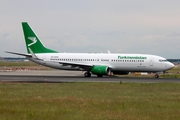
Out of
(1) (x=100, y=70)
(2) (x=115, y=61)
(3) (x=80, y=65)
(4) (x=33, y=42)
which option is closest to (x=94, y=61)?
(3) (x=80, y=65)

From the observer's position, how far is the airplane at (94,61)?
45688mm

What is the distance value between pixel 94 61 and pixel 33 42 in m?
9.45

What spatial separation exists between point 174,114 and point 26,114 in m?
5.57

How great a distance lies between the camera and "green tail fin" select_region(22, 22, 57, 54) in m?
50.6

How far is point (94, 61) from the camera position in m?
48.2

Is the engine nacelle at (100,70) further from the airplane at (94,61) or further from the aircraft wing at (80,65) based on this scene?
the aircraft wing at (80,65)

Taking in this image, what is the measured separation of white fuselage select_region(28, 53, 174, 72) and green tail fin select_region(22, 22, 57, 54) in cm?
101

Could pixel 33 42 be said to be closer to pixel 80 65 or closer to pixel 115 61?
pixel 80 65

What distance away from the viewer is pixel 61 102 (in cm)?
1656

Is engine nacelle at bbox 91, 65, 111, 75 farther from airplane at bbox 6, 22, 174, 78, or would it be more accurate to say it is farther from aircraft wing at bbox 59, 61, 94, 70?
aircraft wing at bbox 59, 61, 94, 70

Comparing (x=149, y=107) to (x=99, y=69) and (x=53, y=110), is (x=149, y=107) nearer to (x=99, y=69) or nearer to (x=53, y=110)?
(x=53, y=110)

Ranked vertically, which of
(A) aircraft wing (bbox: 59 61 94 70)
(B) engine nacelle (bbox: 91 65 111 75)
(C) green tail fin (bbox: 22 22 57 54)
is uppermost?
(C) green tail fin (bbox: 22 22 57 54)

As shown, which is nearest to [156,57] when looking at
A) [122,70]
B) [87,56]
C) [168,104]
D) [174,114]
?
[122,70]

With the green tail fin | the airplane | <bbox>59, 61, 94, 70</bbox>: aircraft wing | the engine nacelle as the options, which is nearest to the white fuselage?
the airplane
